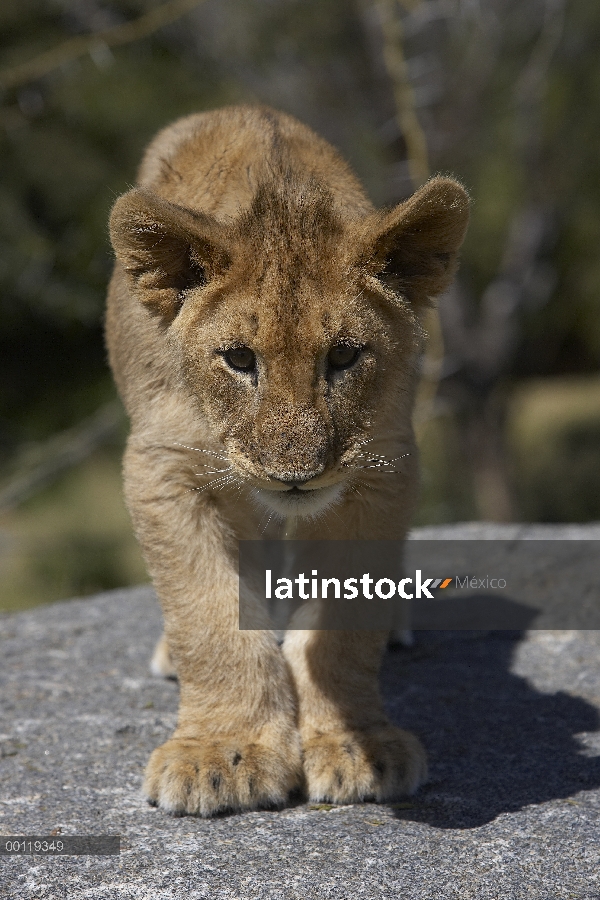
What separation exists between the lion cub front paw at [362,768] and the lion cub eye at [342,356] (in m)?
1.37

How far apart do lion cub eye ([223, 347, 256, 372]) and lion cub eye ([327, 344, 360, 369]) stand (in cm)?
25

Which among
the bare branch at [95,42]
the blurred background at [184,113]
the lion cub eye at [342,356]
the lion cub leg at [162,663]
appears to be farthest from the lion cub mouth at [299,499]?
the bare branch at [95,42]

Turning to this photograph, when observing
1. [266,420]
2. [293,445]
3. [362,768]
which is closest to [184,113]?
[266,420]

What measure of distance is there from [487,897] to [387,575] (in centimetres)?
146

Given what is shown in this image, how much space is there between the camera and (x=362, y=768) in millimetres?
3830

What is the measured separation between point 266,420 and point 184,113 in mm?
6927

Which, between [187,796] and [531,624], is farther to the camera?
[531,624]

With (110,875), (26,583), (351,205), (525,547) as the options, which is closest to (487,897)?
(110,875)

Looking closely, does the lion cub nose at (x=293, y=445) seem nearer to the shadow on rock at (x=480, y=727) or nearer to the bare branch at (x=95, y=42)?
the shadow on rock at (x=480, y=727)

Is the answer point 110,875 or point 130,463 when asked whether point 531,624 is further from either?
point 110,875

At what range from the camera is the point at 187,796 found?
369 cm

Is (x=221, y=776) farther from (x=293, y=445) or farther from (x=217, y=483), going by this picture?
(x=293, y=445)

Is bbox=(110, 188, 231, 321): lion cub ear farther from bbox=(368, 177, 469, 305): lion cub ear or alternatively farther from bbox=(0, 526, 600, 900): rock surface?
bbox=(0, 526, 600, 900): rock surface

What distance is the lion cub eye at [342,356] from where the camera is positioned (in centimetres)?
354
